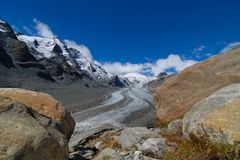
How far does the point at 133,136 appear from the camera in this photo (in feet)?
42.2

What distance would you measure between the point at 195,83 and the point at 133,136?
5.32 metres

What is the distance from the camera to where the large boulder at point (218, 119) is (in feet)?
31.0

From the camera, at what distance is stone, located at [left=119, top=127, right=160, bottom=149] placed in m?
12.6

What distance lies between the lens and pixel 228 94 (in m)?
10.5

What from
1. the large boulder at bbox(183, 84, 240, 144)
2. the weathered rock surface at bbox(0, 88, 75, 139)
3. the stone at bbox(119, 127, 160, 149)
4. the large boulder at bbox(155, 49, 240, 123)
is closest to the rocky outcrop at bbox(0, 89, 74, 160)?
the weathered rock surface at bbox(0, 88, 75, 139)

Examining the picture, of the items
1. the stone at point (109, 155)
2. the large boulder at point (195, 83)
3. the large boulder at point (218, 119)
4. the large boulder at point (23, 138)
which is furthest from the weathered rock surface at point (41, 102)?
the large boulder at point (195, 83)

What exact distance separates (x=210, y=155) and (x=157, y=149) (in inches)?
96.2

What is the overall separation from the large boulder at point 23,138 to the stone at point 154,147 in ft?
8.47

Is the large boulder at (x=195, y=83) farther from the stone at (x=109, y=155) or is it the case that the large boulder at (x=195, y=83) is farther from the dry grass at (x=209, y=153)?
the dry grass at (x=209, y=153)

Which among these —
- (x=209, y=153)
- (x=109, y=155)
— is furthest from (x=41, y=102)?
(x=209, y=153)

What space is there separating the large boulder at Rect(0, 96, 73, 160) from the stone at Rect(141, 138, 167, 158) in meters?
2.58

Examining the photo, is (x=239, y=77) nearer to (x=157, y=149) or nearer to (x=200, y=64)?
(x=200, y=64)

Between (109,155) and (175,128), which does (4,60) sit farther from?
(109,155)

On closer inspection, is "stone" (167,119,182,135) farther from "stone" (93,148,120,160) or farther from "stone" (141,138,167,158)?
"stone" (93,148,120,160)
